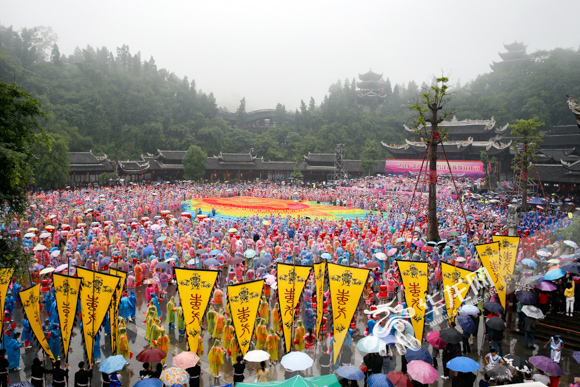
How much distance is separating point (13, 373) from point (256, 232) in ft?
40.1

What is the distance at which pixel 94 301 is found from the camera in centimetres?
744

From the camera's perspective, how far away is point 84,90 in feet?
180

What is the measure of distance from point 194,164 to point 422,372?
42.1 m

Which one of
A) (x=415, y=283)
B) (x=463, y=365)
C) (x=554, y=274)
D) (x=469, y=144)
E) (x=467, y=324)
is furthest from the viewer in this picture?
(x=469, y=144)

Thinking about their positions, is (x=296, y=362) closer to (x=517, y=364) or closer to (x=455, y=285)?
(x=517, y=364)

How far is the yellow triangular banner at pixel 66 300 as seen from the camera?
7492mm

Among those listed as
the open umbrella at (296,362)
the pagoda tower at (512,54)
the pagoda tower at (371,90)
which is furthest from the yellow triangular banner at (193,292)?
the pagoda tower at (512,54)

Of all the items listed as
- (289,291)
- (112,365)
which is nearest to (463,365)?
(289,291)

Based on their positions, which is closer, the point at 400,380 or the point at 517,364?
the point at 400,380

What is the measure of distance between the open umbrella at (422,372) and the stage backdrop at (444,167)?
41676mm

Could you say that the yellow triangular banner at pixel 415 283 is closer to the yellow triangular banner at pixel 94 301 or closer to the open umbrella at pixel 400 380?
the open umbrella at pixel 400 380

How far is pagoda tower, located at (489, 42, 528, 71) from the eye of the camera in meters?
73.9

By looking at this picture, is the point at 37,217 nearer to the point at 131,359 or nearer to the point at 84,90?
the point at 131,359

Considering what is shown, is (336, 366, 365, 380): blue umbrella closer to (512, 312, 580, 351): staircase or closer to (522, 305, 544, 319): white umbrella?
(522, 305, 544, 319): white umbrella
